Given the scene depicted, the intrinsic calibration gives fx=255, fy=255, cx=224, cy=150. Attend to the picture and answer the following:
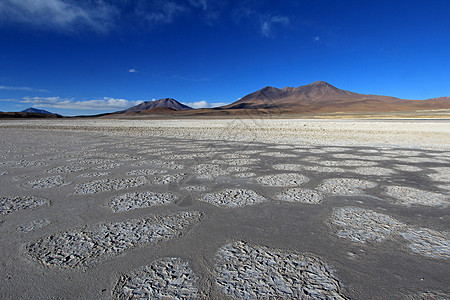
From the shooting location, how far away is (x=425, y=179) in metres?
4.46

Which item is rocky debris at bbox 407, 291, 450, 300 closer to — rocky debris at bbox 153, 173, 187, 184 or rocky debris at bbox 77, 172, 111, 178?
rocky debris at bbox 153, 173, 187, 184

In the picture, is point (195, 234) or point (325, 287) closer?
point (325, 287)

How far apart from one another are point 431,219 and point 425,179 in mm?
2111

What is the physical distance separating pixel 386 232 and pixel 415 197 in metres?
1.47

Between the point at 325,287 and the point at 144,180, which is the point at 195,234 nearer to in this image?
the point at 325,287

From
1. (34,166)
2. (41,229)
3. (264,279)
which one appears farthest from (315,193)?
(34,166)

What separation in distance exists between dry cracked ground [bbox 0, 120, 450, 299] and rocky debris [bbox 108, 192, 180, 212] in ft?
0.05

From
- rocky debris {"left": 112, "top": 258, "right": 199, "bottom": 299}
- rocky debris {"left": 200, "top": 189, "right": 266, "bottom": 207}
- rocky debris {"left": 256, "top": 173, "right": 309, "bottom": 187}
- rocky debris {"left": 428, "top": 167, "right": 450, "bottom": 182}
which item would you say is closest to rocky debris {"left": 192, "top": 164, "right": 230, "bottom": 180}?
rocky debris {"left": 256, "top": 173, "right": 309, "bottom": 187}

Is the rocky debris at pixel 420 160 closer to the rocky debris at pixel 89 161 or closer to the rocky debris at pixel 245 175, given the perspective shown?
the rocky debris at pixel 245 175

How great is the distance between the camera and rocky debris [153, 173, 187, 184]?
441 cm

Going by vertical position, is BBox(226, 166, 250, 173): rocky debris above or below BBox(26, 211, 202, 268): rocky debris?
below

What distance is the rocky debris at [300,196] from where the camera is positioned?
135 inches

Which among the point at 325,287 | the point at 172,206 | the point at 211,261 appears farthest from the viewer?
the point at 172,206

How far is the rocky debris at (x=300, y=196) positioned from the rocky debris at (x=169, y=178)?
1.86 meters
